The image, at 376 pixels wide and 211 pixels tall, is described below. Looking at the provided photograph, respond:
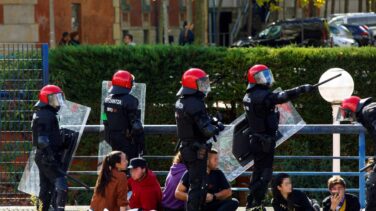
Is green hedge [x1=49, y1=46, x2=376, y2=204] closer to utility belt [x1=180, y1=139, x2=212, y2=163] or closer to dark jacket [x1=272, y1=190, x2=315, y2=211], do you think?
dark jacket [x1=272, y1=190, x2=315, y2=211]

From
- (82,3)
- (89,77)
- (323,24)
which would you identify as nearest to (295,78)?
(89,77)

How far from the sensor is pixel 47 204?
14070mm

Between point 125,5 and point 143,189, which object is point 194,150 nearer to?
point 143,189

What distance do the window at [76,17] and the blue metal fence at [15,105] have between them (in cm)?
1566

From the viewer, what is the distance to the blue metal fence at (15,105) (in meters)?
15.6

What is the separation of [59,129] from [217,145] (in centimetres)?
192

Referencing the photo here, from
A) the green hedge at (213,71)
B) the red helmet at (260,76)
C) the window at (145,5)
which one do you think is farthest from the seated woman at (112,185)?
the window at (145,5)

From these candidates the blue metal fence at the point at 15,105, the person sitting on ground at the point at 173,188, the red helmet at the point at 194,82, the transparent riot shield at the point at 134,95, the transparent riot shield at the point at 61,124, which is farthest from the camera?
the blue metal fence at the point at 15,105

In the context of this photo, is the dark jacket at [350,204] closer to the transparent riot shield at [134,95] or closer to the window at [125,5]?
the transparent riot shield at [134,95]

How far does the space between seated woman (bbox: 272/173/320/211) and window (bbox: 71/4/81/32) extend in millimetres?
18429

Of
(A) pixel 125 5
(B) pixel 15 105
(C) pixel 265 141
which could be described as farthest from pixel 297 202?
(A) pixel 125 5

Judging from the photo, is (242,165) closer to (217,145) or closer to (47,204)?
(217,145)

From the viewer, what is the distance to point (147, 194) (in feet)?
43.9

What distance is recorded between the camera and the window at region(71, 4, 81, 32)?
31.3m
